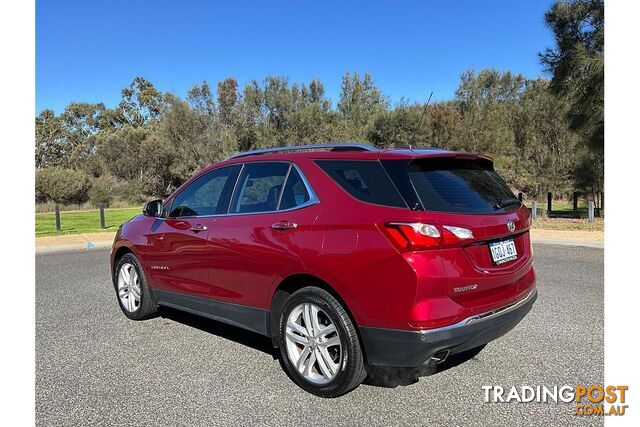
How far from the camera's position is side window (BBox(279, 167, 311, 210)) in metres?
3.80

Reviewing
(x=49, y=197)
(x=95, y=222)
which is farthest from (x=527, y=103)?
(x=49, y=197)

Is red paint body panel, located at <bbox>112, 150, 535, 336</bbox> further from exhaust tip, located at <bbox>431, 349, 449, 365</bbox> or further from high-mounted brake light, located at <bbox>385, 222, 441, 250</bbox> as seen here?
exhaust tip, located at <bbox>431, 349, 449, 365</bbox>

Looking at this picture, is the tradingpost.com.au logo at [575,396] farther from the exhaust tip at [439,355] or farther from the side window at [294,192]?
the side window at [294,192]

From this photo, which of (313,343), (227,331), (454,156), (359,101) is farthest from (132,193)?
(454,156)

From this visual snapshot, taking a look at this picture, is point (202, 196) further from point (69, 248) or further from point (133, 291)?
point (69, 248)

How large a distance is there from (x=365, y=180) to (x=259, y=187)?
114 cm

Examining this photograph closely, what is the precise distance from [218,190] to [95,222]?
18.2 meters

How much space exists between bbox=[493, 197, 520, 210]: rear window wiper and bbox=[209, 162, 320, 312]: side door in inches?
53.9

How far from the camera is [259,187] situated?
167 inches

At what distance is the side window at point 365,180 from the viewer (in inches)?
131

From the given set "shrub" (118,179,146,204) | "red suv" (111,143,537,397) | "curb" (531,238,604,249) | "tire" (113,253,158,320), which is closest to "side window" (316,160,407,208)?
"red suv" (111,143,537,397)

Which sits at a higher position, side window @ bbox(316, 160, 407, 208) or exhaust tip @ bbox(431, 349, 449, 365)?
side window @ bbox(316, 160, 407, 208)

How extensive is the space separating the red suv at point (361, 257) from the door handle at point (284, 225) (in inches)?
0.4
